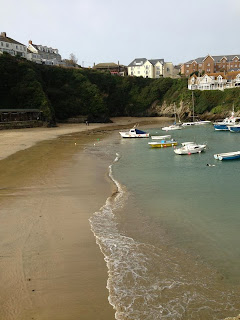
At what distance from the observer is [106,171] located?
23.0m

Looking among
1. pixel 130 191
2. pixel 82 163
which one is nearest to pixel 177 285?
pixel 130 191

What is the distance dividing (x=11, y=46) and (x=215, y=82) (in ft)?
200

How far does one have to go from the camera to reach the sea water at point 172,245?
712 centimetres

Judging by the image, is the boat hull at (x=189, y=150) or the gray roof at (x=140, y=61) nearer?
the boat hull at (x=189, y=150)

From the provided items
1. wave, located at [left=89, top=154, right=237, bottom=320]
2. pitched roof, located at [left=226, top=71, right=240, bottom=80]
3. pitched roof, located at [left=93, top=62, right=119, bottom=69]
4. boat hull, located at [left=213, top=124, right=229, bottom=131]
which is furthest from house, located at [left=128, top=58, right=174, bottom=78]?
wave, located at [left=89, top=154, right=237, bottom=320]

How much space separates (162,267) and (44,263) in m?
3.60

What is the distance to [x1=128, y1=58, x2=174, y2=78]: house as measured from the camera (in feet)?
363

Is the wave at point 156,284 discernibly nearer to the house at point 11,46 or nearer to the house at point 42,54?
the house at point 11,46

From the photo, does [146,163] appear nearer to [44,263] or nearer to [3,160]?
[3,160]

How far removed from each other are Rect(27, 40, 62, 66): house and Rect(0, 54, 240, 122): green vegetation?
17.7 meters

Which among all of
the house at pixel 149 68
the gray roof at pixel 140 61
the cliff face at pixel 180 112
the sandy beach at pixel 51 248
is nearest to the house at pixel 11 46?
the gray roof at pixel 140 61

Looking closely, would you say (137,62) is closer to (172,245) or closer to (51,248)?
(172,245)

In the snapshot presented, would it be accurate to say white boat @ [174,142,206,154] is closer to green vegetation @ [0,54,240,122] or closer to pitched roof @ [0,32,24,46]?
green vegetation @ [0,54,240,122]

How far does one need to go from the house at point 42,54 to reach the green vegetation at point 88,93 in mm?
17740
